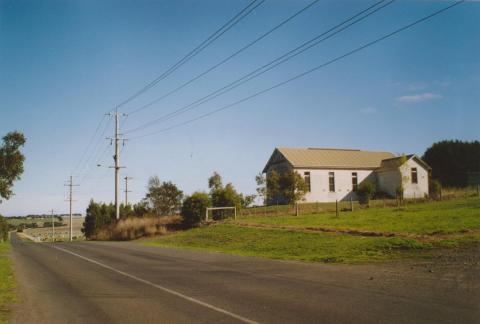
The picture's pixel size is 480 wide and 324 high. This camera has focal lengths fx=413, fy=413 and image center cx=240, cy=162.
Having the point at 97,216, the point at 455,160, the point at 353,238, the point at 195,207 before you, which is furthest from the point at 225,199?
the point at 455,160

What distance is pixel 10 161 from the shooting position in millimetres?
24766

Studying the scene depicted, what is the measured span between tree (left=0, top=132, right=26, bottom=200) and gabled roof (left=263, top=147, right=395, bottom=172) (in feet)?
87.1

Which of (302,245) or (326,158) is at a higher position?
(326,158)

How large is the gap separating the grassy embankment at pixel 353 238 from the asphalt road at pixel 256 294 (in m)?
2.34

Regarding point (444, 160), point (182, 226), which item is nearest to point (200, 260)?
point (182, 226)

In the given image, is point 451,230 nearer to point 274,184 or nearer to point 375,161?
point 274,184

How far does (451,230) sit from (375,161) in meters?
34.3

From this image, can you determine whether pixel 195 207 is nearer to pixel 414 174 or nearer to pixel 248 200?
pixel 248 200

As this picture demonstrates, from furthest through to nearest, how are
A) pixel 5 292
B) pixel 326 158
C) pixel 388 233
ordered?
pixel 326 158
pixel 388 233
pixel 5 292

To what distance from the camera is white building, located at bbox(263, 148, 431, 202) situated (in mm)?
45000

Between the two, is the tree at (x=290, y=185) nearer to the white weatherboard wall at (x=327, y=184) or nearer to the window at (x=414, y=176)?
the white weatherboard wall at (x=327, y=184)

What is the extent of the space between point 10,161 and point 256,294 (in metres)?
20.9

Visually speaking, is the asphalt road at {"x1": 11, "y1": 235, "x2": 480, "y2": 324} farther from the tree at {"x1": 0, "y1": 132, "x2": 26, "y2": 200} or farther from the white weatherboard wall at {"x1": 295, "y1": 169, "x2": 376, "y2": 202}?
the white weatherboard wall at {"x1": 295, "y1": 169, "x2": 376, "y2": 202}

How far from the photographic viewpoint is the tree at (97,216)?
6366 cm
